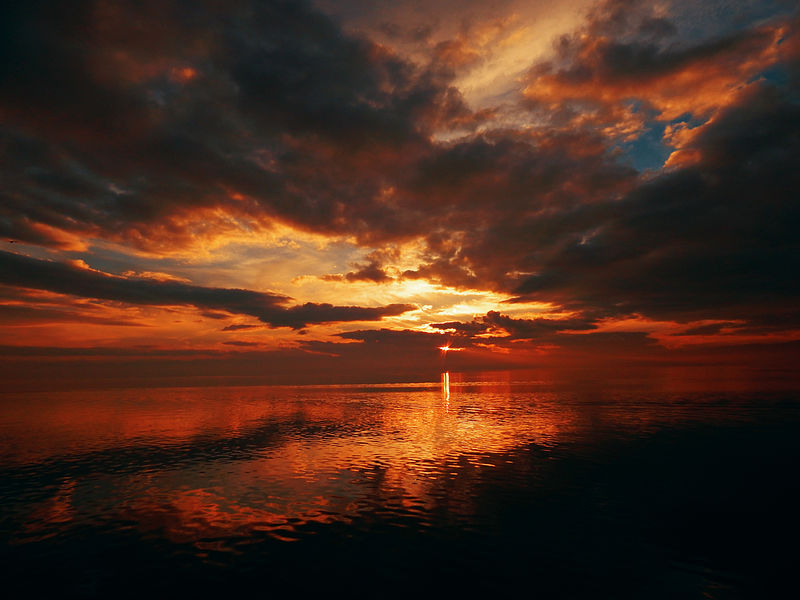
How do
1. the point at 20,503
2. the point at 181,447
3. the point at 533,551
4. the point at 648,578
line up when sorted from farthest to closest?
the point at 181,447
the point at 20,503
the point at 533,551
the point at 648,578

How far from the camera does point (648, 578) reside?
2614cm

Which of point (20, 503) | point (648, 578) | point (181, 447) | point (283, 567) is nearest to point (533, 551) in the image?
point (648, 578)

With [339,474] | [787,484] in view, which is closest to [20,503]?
[339,474]

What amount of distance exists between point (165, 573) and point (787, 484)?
60884 millimetres

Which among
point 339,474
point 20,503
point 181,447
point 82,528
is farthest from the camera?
point 181,447

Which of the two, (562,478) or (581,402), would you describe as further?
(581,402)

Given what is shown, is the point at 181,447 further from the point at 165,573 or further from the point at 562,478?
the point at 562,478

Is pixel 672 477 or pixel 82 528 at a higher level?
pixel 672 477

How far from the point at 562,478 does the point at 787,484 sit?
948 inches

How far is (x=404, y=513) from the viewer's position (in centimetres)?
3653

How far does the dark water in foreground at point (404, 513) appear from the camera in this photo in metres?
25.9

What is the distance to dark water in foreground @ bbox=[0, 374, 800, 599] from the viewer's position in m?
25.9

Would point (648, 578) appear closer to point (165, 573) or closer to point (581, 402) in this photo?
point (165, 573)

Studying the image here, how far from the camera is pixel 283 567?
2731 centimetres
